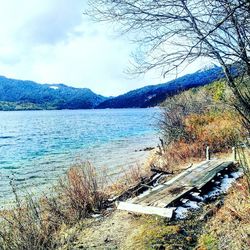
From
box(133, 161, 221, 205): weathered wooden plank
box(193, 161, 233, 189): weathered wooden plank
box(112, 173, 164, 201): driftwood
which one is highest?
box(133, 161, 221, 205): weathered wooden plank

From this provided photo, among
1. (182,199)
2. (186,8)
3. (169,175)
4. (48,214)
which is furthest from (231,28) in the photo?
(169,175)

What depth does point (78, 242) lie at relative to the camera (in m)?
7.26

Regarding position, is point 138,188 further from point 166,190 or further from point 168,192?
point 168,192

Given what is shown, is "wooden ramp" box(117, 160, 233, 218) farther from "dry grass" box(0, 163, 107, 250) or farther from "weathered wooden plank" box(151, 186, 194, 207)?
"dry grass" box(0, 163, 107, 250)

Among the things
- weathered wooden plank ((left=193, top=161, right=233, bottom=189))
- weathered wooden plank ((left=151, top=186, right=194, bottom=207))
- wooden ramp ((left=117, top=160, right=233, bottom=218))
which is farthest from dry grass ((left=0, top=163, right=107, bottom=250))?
weathered wooden plank ((left=193, top=161, right=233, bottom=189))

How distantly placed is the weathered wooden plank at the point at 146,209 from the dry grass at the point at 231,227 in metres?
0.98

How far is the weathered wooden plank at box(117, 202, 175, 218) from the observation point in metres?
7.89

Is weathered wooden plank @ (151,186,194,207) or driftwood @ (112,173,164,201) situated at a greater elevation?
weathered wooden plank @ (151,186,194,207)

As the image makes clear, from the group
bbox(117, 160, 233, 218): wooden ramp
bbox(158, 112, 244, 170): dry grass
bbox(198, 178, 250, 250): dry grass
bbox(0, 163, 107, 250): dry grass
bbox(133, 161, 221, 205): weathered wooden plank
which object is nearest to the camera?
bbox(198, 178, 250, 250): dry grass

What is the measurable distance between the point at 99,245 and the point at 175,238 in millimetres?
1386

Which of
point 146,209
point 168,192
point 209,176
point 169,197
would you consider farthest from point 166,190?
point 209,176

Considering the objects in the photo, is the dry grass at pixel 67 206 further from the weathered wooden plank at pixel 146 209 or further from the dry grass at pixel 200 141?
the dry grass at pixel 200 141

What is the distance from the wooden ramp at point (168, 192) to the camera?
8281 mm

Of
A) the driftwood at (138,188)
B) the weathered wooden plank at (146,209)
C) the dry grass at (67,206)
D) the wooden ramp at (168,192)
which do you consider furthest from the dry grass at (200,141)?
the weathered wooden plank at (146,209)
